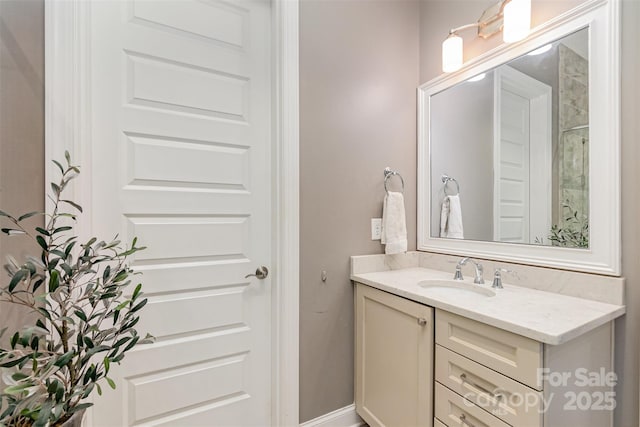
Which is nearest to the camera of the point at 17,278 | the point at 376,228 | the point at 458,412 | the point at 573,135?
the point at 17,278

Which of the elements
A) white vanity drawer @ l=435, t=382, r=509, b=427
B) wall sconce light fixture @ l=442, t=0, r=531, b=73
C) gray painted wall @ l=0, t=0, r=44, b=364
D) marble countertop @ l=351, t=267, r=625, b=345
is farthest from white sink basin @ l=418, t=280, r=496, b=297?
gray painted wall @ l=0, t=0, r=44, b=364

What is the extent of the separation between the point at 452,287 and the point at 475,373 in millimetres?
522

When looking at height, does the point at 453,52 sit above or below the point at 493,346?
above

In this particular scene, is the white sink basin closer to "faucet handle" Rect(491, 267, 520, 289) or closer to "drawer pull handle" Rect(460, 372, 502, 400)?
"faucet handle" Rect(491, 267, 520, 289)

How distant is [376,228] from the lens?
1745 mm

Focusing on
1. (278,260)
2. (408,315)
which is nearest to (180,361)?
(278,260)

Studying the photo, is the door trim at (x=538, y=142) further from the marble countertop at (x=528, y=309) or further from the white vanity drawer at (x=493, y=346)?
the white vanity drawer at (x=493, y=346)

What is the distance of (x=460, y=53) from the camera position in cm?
160

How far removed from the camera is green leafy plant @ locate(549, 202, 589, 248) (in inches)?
47.9

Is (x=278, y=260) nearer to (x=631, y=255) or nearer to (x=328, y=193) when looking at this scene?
(x=328, y=193)

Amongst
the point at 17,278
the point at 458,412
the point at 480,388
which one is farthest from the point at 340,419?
the point at 17,278

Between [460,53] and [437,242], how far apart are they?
1.05m

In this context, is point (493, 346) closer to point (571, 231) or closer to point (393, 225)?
point (571, 231)

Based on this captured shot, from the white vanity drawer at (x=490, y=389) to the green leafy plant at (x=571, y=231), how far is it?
0.67 meters
